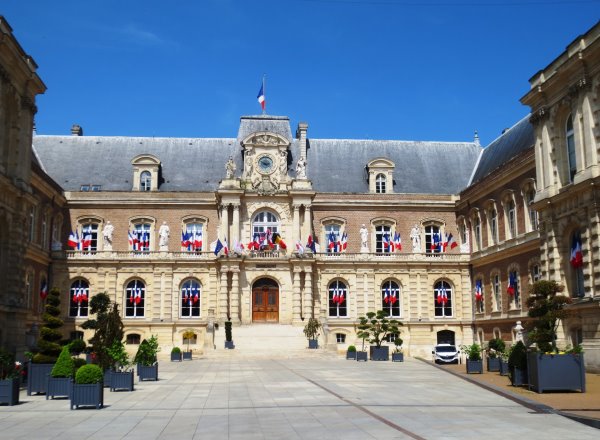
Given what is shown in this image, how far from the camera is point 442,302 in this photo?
167 feet

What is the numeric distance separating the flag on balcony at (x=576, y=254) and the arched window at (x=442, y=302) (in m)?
18.5

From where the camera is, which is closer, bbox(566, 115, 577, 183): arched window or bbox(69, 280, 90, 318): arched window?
bbox(566, 115, 577, 183): arched window

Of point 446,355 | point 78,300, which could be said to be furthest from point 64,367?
point 78,300

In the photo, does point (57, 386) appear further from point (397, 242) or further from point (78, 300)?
point (397, 242)

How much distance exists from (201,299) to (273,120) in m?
15.2

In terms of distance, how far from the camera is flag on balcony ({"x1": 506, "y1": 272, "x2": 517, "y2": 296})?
137 ft

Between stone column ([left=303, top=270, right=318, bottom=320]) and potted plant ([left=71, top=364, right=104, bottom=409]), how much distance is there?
30.0m

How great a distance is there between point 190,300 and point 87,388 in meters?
31.1

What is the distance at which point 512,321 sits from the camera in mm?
42250

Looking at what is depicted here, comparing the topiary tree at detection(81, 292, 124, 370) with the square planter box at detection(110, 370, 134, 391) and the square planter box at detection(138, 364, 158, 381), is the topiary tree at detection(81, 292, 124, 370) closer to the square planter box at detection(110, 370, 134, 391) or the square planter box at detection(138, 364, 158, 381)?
the square planter box at detection(110, 370, 134, 391)

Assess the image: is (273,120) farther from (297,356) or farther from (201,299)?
(297,356)

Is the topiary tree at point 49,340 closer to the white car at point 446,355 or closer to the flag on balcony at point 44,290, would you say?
the flag on balcony at point 44,290

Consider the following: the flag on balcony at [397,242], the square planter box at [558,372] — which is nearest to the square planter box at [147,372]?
the square planter box at [558,372]

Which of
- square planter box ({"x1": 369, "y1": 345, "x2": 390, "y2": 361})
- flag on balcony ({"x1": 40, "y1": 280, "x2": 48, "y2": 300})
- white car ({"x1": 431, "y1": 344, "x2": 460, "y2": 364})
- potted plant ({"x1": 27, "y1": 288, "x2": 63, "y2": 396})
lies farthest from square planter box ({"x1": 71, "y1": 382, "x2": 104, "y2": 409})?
flag on balcony ({"x1": 40, "y1": 280, "x2": 48, "y2": 300})
